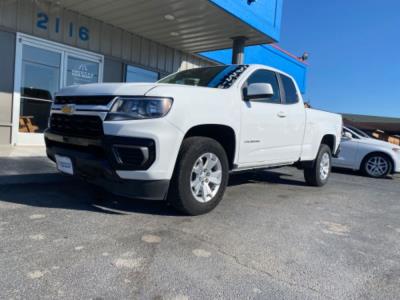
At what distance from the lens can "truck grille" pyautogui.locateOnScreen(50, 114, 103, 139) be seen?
3.64 m

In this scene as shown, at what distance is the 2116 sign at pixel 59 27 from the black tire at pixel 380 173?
832 cm

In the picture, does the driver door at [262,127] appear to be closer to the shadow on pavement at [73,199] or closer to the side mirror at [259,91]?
the side mirror at [259,91]

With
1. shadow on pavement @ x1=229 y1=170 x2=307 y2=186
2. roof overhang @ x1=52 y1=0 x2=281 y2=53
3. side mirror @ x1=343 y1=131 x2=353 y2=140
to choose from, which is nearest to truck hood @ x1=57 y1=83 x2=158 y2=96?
shadow on pavement @ x1=229 y1=170 x2=307 y2=186

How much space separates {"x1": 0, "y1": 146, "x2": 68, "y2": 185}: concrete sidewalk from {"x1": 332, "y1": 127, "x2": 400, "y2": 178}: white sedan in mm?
7924

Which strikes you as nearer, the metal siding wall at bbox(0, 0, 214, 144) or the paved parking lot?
the paved parking lot

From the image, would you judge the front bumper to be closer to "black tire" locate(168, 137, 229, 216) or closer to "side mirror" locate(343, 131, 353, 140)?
"black tire" locate(168, 137, 229, 216)

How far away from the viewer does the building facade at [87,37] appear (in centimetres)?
819

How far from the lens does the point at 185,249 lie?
3.08m

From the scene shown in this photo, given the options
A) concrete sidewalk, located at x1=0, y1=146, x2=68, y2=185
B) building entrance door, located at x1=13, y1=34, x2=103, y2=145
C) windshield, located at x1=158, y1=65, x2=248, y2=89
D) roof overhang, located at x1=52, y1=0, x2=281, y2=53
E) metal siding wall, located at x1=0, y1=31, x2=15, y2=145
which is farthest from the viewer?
roof overhang, located at x1=52, y1=0, x2=281, y2=53

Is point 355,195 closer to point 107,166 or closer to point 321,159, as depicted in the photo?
point 321,159

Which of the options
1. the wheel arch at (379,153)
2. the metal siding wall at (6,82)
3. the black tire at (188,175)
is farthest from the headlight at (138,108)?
the wheel arch at (379,153)

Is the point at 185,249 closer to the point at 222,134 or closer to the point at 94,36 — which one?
the point at 222,134

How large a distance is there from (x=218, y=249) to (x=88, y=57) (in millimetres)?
7990

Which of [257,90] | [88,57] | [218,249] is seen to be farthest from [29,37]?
[218,249]
